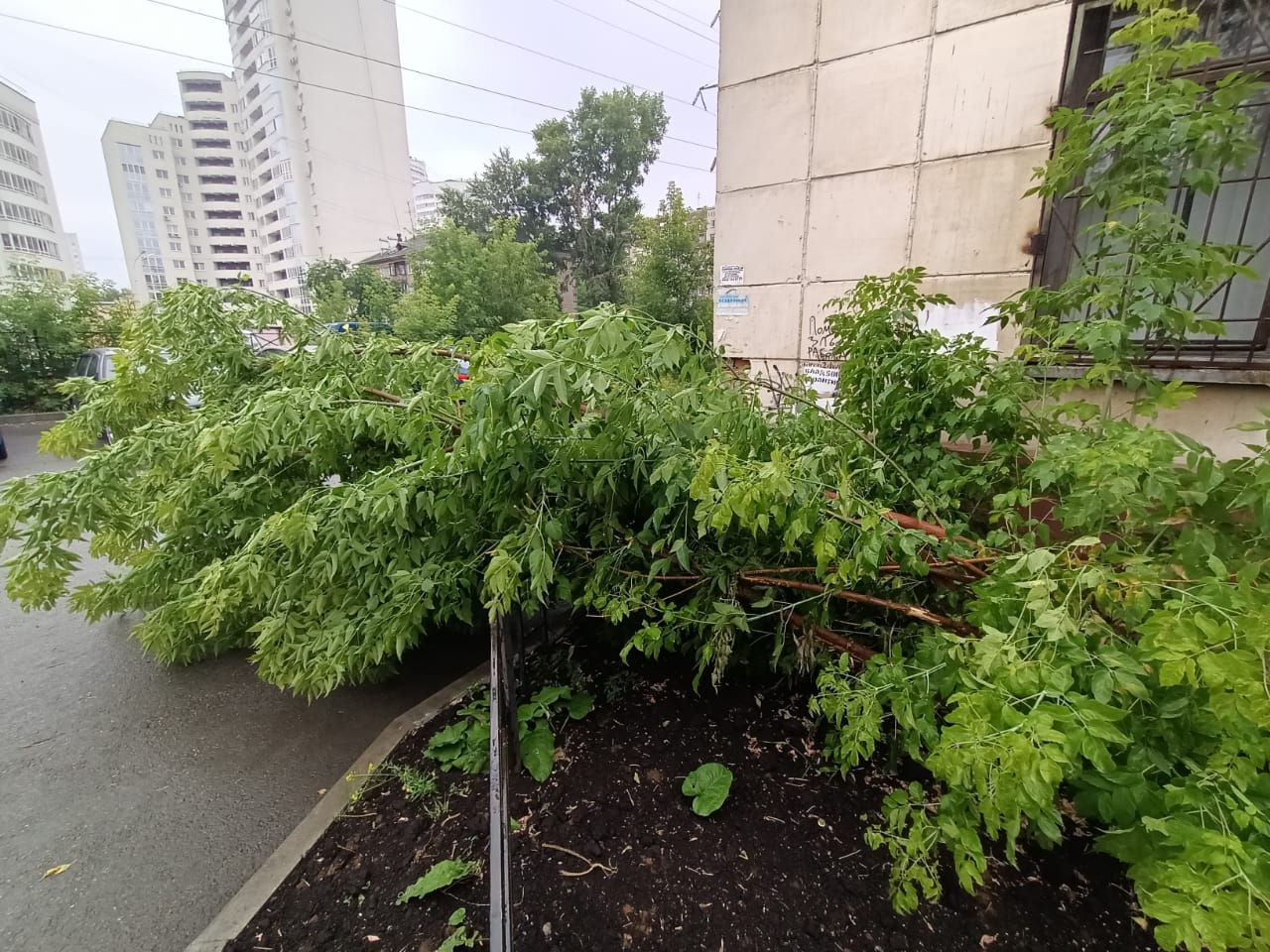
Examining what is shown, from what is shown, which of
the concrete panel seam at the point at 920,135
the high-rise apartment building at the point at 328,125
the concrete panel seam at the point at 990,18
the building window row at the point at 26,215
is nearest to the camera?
the concrete panel seam at the point at 990,18

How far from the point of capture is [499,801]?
142 cm

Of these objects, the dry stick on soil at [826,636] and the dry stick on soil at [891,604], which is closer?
the dry stick on soil at [891,604]

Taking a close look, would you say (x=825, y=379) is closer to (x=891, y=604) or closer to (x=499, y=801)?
(x=891, y=604)

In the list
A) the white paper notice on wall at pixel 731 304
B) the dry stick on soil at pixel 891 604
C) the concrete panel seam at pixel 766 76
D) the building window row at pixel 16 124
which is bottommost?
the dry stick on soil at pixel 891 604

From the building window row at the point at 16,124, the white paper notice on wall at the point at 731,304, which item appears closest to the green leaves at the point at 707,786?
the white paper notice on wall at the point at 731,304

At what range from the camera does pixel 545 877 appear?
5.69 feet

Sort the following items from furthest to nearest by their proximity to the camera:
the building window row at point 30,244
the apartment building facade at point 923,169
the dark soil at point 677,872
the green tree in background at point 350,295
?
the building window row at point 30,244 → the green tree in background at point 350,295 → the apartment building facade at point 923,169 → the dark soil at point 677,872

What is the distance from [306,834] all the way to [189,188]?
79738 mm

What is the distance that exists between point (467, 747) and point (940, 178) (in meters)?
4.16

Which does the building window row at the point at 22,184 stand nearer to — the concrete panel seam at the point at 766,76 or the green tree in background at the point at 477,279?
the green tree in background at the point at 477,279

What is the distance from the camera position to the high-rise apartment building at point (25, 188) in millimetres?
36062

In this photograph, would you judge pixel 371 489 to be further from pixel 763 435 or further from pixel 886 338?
pixel 886 338

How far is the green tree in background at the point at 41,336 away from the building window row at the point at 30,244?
33.8m

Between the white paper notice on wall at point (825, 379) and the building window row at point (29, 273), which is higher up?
the building window row at point (29, 273)
